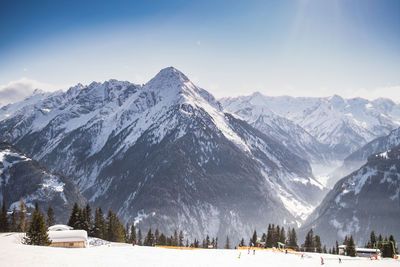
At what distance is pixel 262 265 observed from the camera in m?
103

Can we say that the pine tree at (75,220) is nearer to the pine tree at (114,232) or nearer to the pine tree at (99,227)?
the pine tree at (99,227)

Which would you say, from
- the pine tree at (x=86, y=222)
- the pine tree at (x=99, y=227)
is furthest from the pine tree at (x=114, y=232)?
the pine tree at (x=86, y=222)

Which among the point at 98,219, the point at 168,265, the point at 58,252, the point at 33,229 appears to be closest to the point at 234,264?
the point at 168,265

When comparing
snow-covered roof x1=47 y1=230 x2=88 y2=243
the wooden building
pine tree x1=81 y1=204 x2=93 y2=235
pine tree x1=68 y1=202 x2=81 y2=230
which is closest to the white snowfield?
snow-covered roof x1=47 y1=230 x2=88 y2=243

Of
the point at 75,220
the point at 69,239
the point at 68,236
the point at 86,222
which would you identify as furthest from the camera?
the point at 86,222

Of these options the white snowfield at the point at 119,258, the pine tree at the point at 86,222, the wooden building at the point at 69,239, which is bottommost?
the white snowfield at the point at 119,258

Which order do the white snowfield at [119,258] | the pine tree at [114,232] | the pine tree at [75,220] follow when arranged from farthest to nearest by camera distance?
1. the pine tree at [114,232]
2. the pine tree at [75,220]
3. the white snowfield at [119,258]

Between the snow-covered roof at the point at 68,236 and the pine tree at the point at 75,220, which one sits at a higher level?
the pine tree at the point at 75,220

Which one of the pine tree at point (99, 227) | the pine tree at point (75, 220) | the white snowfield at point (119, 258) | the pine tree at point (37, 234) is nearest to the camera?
the white snowfield at point (119, 258)

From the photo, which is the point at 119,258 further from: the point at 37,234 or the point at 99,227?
the point at 99,227

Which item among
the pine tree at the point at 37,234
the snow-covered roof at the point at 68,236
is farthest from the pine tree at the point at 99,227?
the pine tree at the point at 37,234

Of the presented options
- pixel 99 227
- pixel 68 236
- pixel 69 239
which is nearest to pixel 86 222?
pixel 99 227

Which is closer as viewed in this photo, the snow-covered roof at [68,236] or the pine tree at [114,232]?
the snow-covered roof at [68,236]

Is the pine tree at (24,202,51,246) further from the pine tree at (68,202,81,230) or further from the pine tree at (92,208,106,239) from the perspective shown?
the pine tree at (92,208,106,239)
